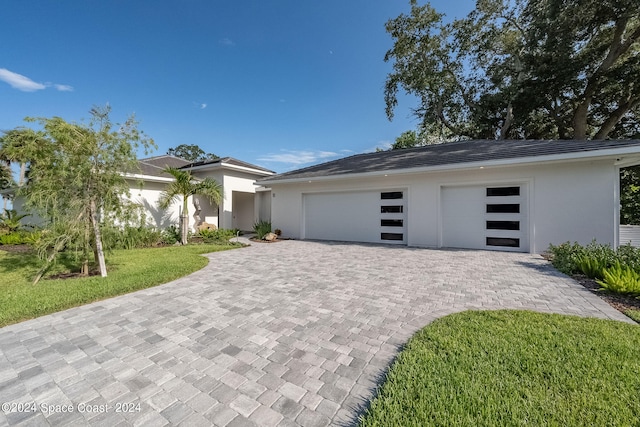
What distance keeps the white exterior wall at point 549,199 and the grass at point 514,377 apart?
6.16 meters

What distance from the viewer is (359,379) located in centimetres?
235

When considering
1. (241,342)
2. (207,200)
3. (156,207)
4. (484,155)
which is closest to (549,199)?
(484,155)

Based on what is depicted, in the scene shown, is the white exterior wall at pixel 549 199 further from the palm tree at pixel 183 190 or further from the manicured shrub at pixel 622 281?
the palm tree at pixel 183 190

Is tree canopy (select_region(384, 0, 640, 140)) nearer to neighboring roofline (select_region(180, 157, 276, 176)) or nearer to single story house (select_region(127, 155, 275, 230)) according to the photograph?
neighboring roofline (select_region(180, 157, 276, 176))

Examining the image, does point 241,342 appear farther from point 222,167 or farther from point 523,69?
point 523,69

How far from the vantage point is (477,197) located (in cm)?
933

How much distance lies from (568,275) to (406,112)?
1699 centimetres

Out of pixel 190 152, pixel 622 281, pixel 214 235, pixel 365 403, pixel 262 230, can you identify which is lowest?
pixel 365 403

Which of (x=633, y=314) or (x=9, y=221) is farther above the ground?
(x=9, y=221)

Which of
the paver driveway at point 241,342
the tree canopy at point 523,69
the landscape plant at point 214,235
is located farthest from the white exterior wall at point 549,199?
the tree canopy at point 523,69

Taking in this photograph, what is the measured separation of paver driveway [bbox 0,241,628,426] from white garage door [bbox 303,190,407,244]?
502cm

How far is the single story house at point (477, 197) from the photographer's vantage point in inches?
303

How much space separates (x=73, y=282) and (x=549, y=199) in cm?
1291

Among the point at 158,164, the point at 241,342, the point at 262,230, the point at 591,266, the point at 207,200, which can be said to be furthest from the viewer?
the point at 158,164
